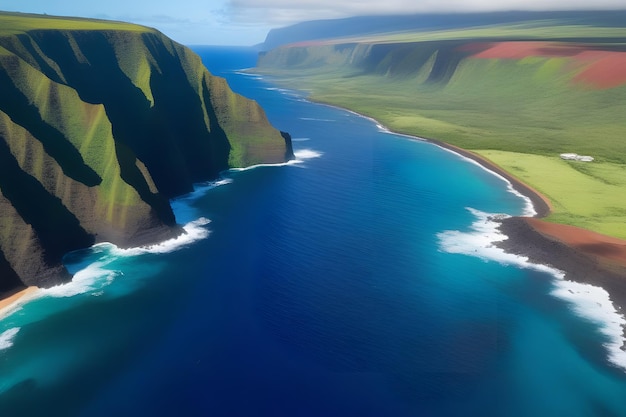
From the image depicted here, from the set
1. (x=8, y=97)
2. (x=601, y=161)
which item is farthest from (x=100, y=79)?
(x=601, y=161)

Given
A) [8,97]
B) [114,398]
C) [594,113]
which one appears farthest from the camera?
[594,113]

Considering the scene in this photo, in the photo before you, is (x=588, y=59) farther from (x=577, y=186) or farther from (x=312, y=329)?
(x=312, y=329)

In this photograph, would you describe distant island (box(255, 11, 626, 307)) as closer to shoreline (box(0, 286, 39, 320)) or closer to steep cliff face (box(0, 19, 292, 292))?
steep cliff face (box(0, 19, 292, 292))

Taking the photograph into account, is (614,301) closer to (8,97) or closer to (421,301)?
(421,301)

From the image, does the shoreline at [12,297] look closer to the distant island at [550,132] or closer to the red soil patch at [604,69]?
the distant island at [550,132]

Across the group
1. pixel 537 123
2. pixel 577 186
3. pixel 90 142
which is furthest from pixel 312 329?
pixel 537 123

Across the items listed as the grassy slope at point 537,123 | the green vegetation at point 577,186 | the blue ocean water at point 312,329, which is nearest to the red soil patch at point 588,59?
the grassy slope at point 537,123

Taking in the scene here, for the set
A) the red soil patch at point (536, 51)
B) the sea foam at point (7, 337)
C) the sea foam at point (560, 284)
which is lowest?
the sea foam at point (7, 337)
